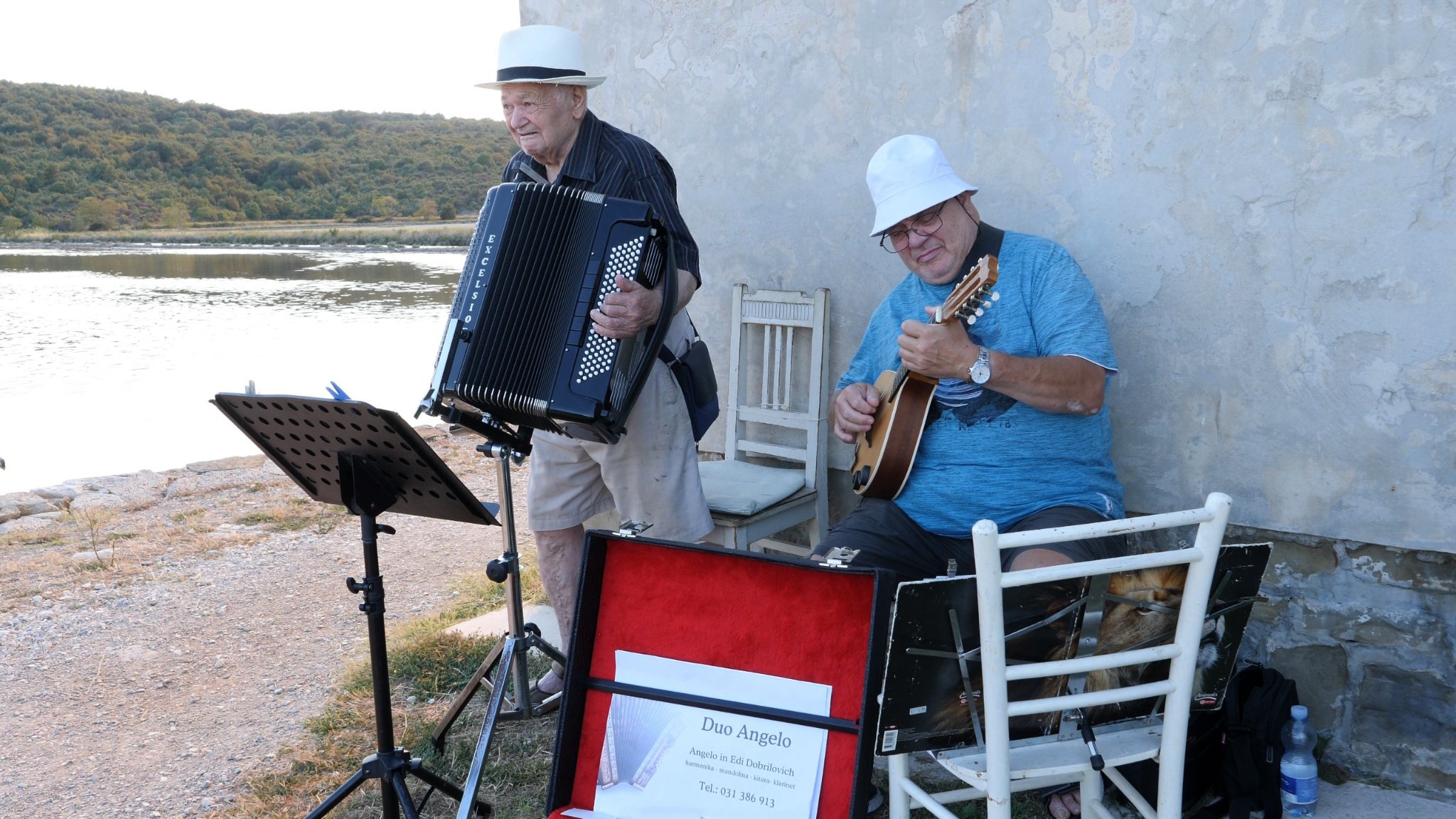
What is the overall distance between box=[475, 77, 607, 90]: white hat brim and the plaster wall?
83cm

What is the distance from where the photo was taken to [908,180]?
242 cm

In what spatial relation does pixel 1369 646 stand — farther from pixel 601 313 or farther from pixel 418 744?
pixel 418 744

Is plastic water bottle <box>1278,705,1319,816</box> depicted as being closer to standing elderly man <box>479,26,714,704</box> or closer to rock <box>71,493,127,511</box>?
standing elderly man <box>479,26,714,704</box>

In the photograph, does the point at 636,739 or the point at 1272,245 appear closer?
the point at 636,739

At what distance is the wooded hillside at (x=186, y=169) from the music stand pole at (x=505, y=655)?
78.5ft

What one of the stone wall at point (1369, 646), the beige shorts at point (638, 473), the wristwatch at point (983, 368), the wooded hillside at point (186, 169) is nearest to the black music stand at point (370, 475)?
the beige shorts at point (638, 473)

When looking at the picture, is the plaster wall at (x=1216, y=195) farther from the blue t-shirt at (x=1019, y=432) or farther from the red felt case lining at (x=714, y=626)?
the red felt case lining at (x=714, y=626)

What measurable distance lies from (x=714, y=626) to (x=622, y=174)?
1.19 metres

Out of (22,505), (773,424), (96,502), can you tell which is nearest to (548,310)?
(773,424)

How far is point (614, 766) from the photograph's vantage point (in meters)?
1.96

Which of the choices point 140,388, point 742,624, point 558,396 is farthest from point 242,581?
point 140,388

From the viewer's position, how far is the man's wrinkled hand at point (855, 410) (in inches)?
103

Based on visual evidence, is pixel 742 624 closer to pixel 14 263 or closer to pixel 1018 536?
pixel 1018 536

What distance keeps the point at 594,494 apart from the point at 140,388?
1005 centimetres
